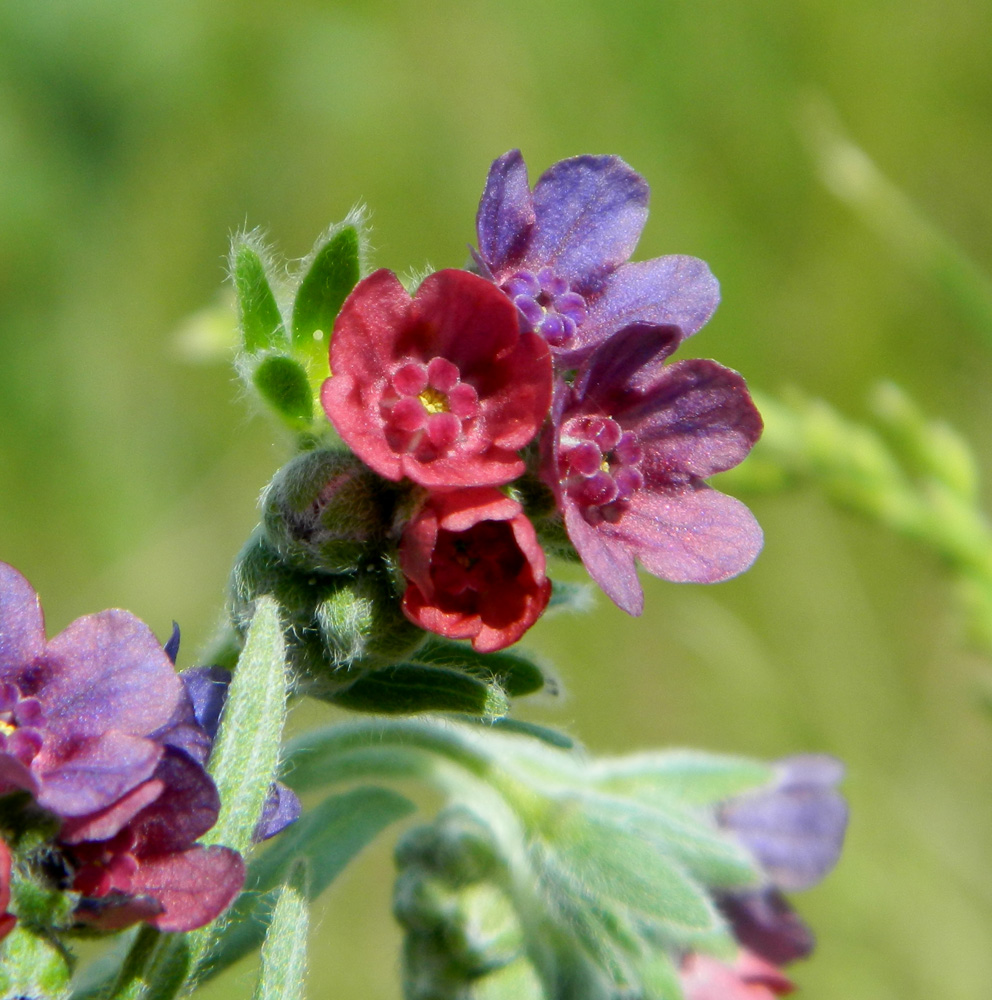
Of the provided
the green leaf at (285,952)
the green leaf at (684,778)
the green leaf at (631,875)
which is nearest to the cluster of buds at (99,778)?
the green leaf at (285,952)

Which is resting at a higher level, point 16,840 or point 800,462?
point 800,462

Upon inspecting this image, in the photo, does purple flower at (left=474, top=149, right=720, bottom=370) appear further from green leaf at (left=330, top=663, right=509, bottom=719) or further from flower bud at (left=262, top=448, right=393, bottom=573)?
green leaf at (left=330, top=663, right=509, bottom=719)

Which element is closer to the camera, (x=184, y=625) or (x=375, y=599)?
(x=375, y=599)

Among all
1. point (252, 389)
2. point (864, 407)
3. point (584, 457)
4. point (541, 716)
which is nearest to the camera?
point (584, 457)

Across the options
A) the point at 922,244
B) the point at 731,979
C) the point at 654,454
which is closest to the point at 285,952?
the point at 654,454

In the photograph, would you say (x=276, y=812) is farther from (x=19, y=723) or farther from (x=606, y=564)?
(x=606, y=564)

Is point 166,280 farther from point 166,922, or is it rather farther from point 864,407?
point 166,922

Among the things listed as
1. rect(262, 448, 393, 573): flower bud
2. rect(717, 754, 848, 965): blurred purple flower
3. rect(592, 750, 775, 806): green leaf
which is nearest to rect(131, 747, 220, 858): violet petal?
rect(262, 448, 393, 573): flower bud

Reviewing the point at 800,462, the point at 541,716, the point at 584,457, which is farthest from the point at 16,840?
the point at 541,716
